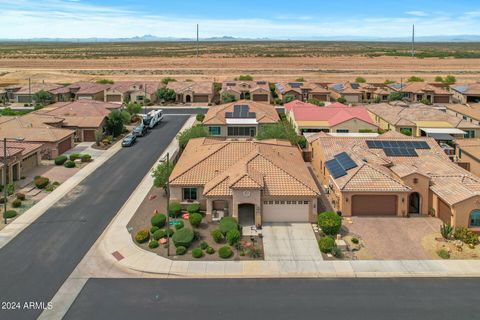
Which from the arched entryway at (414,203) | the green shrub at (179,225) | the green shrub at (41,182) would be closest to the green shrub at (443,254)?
the arched entryway at (414,203)

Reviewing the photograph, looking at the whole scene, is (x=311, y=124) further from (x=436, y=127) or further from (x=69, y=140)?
(x=69, y=140)

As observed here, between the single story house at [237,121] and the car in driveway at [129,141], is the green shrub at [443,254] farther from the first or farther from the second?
the car in driveway at [129,141]

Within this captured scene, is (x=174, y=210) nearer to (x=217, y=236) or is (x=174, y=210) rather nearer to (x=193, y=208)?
(x=193, y=208)

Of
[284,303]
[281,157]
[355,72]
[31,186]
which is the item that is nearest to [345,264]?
[284,303]

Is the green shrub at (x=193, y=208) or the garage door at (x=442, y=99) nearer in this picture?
the green shrub at (x=193, y=208)

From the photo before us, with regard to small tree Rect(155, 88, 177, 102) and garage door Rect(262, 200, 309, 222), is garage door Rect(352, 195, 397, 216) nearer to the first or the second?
garage door Rect(262, 200, 309, 222)

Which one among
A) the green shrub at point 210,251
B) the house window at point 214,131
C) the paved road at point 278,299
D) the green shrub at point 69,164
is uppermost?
the house window at point 214,131
